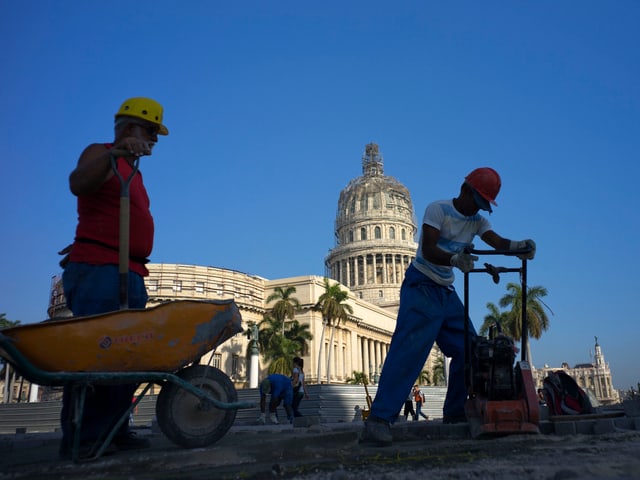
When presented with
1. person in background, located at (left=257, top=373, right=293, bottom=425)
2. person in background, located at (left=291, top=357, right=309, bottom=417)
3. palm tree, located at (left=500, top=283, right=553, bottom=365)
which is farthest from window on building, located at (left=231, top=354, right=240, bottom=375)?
person in background, located at (left=257, top=373, right=293, bottom=425)

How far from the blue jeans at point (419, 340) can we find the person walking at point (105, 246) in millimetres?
1716

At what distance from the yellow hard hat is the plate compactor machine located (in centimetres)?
230

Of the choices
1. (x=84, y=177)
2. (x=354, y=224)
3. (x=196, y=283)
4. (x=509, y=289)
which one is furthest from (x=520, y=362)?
(x=354, y=224)

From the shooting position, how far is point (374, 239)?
95438mm

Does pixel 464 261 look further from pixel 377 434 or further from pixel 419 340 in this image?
pixel 377 434

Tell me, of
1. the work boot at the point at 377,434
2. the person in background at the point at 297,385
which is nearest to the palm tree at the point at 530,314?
the person in background at the point at 297,385

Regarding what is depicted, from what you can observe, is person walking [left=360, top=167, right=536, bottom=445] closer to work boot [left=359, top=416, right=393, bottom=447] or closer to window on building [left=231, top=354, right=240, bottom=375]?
work boot [left=359, top=416, right=393, bottom=447]

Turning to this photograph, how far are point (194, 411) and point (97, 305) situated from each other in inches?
35.3

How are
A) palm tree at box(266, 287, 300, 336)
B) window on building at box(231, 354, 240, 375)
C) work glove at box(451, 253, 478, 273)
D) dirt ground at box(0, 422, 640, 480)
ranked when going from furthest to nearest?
palm tree at box(266, 287, 300, 336) → window on building at box(231, 354, 240, 375) → work glove at box(451, 253, 478, 273) → dirt ground at box(0, 422, 640, 480)

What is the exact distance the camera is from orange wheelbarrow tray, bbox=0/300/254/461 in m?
3.04

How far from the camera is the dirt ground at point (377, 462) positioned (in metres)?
Result: 2.12

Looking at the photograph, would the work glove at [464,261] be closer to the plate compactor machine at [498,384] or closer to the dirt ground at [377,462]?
the plate compactor machine at [498,384]

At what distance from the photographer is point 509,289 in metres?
45.8

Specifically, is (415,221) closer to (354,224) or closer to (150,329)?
(354,224)
